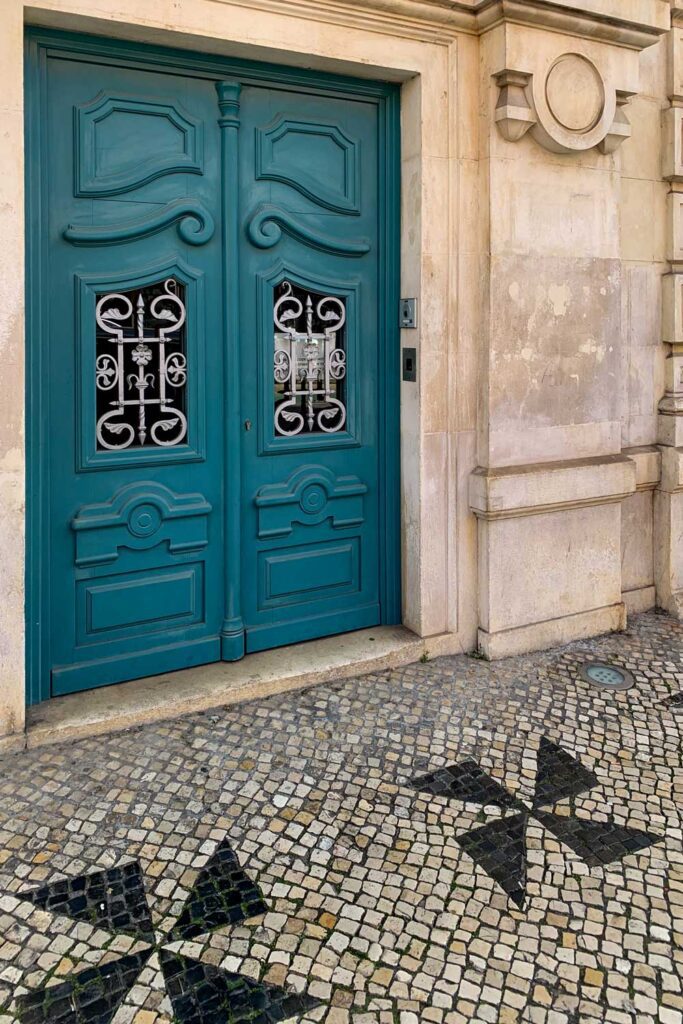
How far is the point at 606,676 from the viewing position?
448cm

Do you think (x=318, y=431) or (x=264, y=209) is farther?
(x=318, y=431)

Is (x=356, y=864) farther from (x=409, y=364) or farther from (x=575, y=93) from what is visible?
(x=575, y=93)

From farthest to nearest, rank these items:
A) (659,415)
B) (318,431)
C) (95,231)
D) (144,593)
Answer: (659,415) < (318,431) < (144,593) < (95,231)

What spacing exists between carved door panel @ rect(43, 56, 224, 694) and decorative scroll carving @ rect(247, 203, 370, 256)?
208 millimetres

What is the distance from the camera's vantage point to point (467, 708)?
407 cm

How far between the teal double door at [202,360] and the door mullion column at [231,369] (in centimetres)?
1

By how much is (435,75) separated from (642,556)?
10.6 ft

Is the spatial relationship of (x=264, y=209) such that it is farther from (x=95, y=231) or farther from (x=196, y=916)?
(x=196, y=916)

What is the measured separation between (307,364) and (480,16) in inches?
79.3

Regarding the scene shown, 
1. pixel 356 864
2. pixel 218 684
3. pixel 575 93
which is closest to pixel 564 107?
pixel 575 93

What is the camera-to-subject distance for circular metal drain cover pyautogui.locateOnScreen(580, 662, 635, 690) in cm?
437

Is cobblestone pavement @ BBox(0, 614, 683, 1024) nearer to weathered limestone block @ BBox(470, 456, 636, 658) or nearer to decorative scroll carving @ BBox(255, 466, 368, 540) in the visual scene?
weathered limestone block @ BBox(470, 456, 636, 658)

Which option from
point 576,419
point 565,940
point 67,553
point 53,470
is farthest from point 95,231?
point 565,940

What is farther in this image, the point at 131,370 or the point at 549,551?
the point at 549,551
